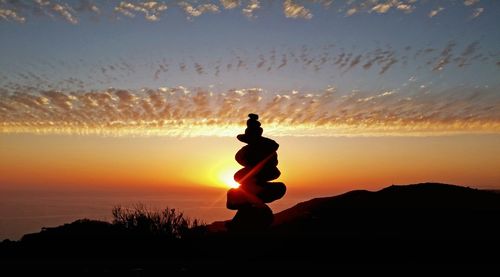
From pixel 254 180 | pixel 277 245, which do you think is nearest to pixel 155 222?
pixel 254 180

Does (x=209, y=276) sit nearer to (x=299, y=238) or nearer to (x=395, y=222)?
(x=299, y=238)

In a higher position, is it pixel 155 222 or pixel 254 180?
pixel 254 180

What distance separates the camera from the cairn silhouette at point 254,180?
18.8 meters

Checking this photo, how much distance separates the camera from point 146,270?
1173 cm

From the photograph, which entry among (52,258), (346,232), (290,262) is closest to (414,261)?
(290,262)

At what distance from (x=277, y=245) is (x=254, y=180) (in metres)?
4.47

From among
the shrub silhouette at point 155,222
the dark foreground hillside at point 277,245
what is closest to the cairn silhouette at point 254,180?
the dark foreground hillside at point 277,245

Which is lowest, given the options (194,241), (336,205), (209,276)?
(209,276)

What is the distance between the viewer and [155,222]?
17.2 meters

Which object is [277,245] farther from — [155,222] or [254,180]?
[155,222]

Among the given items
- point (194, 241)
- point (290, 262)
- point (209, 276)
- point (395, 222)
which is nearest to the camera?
point (209, 276)

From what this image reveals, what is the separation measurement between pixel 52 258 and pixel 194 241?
13.5 ft

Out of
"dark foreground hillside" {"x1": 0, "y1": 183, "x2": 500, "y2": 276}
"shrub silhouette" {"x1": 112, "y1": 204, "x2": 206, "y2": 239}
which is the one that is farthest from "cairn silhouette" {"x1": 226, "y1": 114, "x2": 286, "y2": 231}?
"shrub silhouette" {"x1": 112, "y1": 204, "x2": 206, "y2": 239}

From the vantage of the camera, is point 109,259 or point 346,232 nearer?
point 109,259
